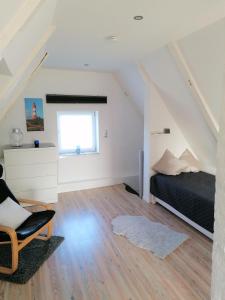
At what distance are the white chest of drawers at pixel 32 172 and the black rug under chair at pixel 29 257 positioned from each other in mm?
1162

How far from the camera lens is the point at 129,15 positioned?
1952 millimetres

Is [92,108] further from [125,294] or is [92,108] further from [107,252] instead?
[125,294]

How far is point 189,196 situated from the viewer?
2.98m

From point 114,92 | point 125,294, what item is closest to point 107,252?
point 125,294

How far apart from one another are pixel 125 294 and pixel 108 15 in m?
2.45

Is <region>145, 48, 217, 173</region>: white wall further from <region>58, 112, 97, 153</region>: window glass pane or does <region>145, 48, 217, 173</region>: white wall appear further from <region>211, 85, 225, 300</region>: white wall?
<region>211, 85, 225, 300</region>: white wall

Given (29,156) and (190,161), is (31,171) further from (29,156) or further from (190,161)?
(190,161)

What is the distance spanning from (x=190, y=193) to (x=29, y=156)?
2.56 meters

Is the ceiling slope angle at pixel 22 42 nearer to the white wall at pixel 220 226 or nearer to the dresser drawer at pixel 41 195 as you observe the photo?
the white wall at pixel 220 226

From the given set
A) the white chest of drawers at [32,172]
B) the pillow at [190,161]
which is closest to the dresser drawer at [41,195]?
the white chest of drawers at [32,172]

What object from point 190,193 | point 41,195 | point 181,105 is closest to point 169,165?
point 190,193

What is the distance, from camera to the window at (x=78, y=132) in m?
4.47

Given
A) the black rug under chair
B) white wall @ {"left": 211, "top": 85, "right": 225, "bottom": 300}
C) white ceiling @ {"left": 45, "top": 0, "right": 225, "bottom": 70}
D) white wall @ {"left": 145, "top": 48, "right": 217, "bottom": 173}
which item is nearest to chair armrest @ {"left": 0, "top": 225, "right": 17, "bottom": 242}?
the black rug under chair

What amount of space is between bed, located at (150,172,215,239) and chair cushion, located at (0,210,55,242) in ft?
5.76
